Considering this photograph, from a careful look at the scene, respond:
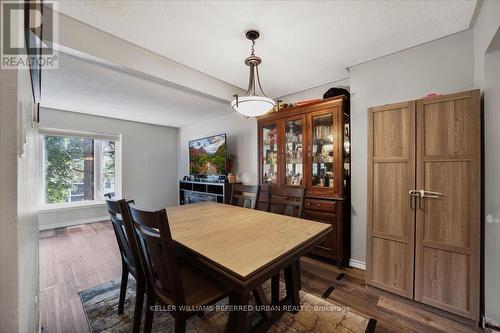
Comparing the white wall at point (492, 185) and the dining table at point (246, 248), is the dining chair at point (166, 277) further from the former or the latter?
the white wall at point (492, 185)

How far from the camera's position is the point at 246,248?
1113 millimetres

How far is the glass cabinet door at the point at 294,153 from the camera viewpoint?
2826 millimetres

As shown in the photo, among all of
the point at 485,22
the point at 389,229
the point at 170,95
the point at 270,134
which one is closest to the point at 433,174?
the point at 389,229

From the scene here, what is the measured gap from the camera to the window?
13.0 feet

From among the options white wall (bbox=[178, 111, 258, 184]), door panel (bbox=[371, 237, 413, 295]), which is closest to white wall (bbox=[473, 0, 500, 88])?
door panel (bbox=[371, 237, 413, 295])

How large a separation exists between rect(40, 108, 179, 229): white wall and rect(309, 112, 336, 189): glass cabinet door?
4126 millimetres

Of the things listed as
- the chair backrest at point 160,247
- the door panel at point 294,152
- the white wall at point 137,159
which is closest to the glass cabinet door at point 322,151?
the door panel at point 294,152

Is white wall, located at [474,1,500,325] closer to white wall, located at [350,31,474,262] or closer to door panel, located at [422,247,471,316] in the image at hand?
door panel, located at [422,247,471,316]

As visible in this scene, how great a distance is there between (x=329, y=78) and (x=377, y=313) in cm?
261

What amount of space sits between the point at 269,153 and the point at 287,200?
1.28 metres

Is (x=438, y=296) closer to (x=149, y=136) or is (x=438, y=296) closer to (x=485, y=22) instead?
(x=485, y=22)

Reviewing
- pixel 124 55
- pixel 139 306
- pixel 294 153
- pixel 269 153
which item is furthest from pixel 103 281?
pixel 294 153

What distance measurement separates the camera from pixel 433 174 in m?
1.70

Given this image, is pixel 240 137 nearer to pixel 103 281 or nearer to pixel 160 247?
pixel 103 281
